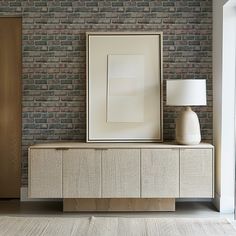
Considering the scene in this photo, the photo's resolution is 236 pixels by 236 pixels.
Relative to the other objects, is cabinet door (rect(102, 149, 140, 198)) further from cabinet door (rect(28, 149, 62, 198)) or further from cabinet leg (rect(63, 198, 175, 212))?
cabinet door (rect(28, 149, 62, 198))

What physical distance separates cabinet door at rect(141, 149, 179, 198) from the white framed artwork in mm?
420

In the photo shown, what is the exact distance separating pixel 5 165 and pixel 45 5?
1867 mm

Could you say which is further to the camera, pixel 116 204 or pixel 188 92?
pixel 116 204

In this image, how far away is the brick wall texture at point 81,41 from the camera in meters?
4.16

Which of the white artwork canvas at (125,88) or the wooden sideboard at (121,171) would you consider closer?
the wooden sideboard at (121,171)

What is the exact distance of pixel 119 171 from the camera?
12.1ft

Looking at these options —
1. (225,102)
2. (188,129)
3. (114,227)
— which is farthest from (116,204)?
(114,227)

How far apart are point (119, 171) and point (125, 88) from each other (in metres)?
0.95

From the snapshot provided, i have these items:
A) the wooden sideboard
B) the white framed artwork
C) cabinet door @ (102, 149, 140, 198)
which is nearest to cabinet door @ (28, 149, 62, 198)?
the wooden sideboard

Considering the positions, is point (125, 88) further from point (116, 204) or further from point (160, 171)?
point (116, 204)

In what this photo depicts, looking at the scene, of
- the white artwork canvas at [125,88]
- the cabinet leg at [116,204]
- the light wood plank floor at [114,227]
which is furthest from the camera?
the white artwork canvas at [125,88]

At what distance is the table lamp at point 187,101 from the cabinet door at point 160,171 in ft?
0.70

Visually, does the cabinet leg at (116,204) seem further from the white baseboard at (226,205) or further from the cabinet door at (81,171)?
the white baseboard at (226,205)

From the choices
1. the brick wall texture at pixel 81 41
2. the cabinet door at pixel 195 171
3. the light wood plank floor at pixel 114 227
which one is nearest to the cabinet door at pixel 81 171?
the brick wall texture at pixel 81 41
